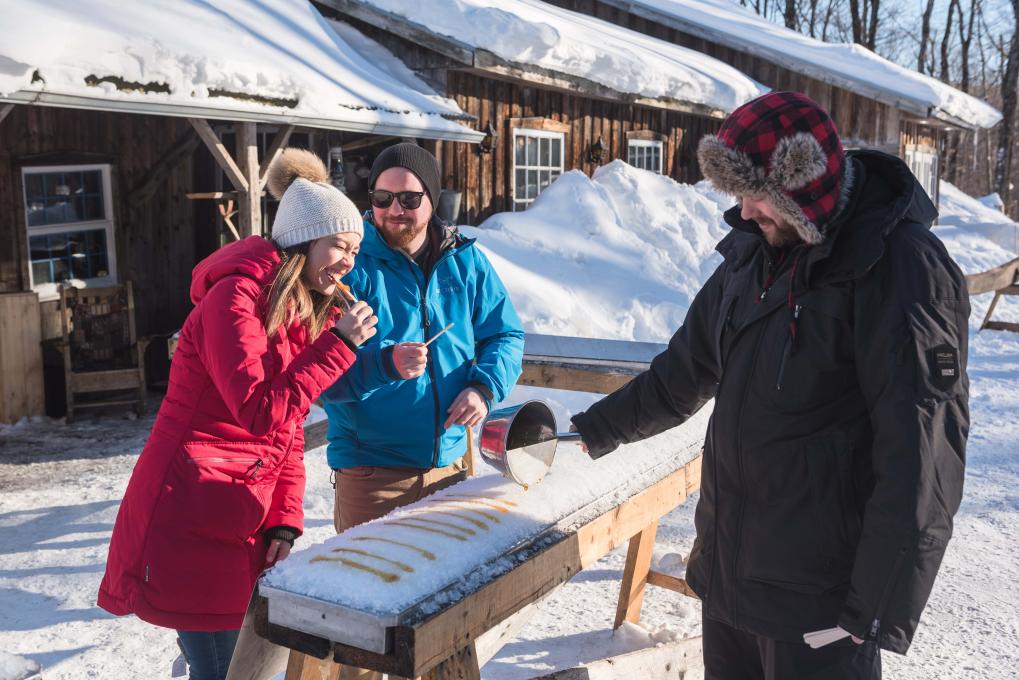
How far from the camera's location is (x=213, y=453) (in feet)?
7.73

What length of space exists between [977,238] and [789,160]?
63.5ft

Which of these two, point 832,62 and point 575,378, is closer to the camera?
point 575,378

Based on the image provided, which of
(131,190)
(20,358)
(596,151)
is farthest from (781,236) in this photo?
(596,151)

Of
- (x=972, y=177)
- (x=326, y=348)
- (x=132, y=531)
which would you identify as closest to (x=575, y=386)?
(x=326, y=348)

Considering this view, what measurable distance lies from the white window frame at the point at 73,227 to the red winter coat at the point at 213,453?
6.46 metres

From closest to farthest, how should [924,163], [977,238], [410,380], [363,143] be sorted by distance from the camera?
[410,380] < [363,143] < [977,238] < [924,163]

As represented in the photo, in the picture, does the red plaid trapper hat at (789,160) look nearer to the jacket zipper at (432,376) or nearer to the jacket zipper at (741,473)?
the jacket zipper at (741,473)

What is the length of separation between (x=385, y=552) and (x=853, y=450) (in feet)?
3.31

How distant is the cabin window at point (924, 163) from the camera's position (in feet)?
64.4

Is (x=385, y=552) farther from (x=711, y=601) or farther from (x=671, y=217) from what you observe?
(x=671, y=217)

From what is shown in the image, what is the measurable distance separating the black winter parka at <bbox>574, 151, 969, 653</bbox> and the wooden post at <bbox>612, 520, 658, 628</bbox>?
176 centimetres

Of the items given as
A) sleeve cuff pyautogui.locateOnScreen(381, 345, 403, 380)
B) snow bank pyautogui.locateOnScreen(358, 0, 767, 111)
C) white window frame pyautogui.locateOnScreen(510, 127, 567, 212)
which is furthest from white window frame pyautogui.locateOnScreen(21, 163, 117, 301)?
sleeve cuff pyautogui.locateOnScreen(381, 345, 403, 380)

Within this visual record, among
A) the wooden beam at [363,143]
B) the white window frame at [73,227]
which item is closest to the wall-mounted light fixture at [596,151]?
the wooden beam at [363,143]

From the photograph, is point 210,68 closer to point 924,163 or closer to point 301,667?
point 301,667
